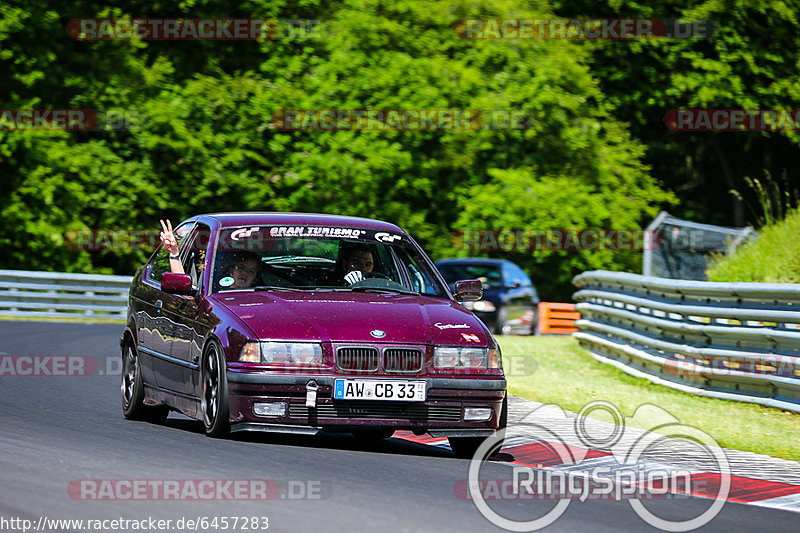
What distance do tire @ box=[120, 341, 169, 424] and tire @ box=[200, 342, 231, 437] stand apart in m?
1.31

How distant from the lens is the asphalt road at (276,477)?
21.2ft

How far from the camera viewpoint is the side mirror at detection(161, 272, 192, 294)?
9445 millimetres

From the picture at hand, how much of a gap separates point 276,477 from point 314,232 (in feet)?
9.28

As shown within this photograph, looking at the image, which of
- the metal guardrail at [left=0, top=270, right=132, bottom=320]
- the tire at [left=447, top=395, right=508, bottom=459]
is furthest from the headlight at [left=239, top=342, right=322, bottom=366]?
the metal guardrail at [left=0, top=270, right=132, bottom=320]

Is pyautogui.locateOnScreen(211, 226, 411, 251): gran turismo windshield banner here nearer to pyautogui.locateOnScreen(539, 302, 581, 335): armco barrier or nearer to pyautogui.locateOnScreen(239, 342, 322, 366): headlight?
pyautogui.locateOnScreen(239, 342, 322, 366): headlight

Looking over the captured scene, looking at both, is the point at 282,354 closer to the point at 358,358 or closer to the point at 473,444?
the point at 358,358

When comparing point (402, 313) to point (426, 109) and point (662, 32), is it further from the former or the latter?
point (662, 32)

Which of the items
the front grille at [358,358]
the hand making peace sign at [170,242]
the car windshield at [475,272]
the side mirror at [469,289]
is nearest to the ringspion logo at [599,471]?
the front grille at [358,358]

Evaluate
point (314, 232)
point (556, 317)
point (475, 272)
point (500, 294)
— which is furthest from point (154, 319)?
point (556, 317)

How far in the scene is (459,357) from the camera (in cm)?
888

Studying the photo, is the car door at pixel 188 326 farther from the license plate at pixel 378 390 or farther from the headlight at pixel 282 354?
the license plate at pixel 378 390

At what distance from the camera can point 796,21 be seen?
38.5 m

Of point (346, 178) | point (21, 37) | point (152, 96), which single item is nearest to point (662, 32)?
point (346, 178)

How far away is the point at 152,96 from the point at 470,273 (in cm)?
1122
